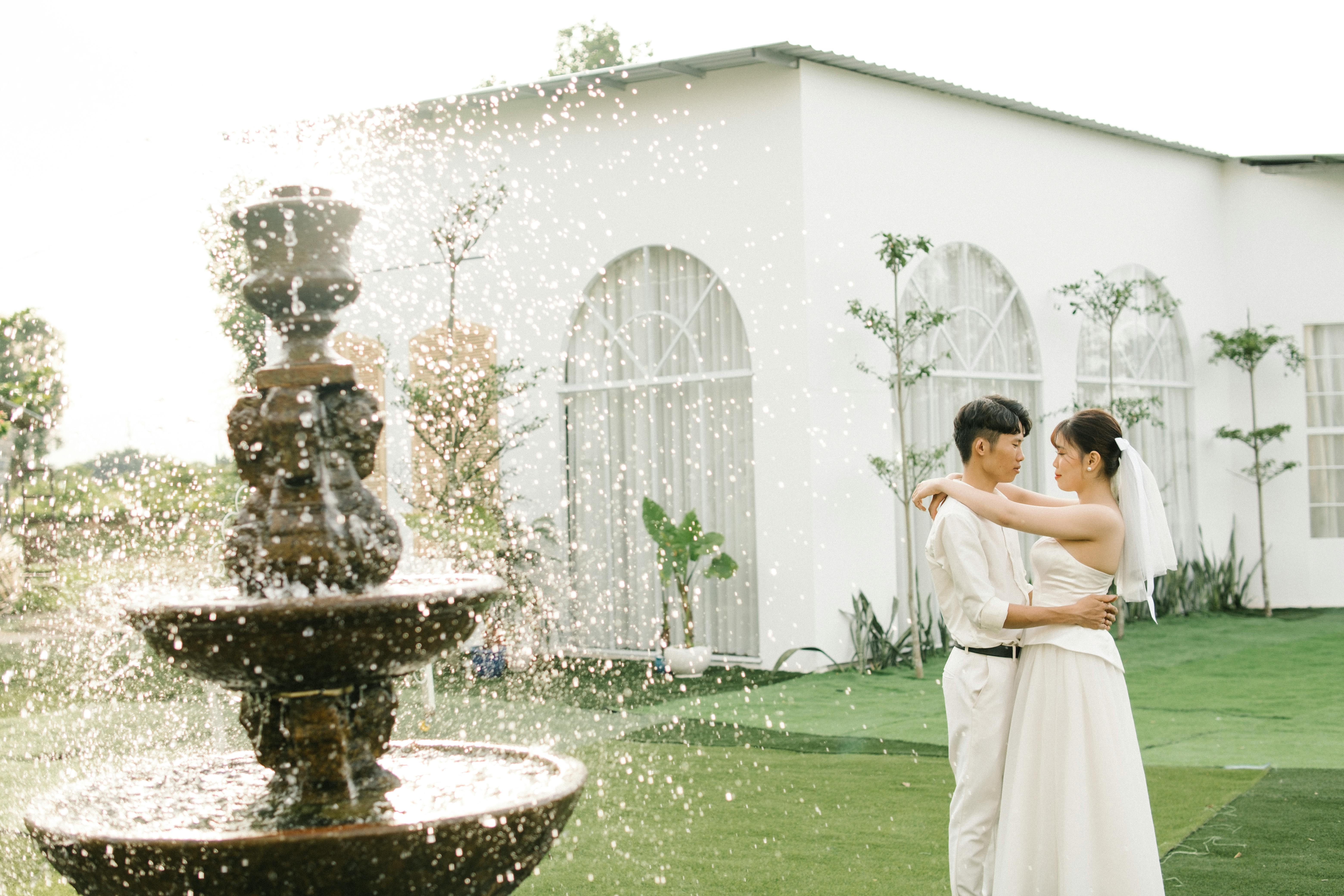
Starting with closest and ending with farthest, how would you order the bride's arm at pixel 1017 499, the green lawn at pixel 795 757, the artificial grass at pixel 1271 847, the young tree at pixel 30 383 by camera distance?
the bride's arm at pixel 1017 499
the artificial grass at pixel 1271 847
the green lawn at pixel 795 757
the young tree at pixel 30 383

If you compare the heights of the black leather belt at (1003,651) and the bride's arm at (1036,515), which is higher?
the bride's arm at (1036,515)

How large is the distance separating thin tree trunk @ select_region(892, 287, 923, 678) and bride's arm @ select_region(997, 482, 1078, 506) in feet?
17.1

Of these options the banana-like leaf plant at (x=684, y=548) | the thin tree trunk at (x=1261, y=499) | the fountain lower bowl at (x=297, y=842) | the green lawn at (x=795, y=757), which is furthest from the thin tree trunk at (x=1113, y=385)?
the fountain lower bowl at (x=297, y=842)

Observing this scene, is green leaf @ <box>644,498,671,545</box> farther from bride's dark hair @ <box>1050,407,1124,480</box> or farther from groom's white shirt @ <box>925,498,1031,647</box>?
bride's dark hair @ <box>1050,407,1124,480</box>

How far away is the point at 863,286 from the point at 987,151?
2.68 meters

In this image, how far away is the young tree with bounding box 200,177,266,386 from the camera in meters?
15.0

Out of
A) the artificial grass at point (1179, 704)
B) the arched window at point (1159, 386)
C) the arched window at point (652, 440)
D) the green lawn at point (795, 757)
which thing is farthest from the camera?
the arched window at point (1159, 386)

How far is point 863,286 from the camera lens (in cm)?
1160

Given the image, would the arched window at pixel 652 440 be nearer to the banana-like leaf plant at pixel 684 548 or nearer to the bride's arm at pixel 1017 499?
the banana-like leaf plant at pixel 684 548

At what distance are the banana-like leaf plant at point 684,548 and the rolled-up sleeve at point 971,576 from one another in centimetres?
648

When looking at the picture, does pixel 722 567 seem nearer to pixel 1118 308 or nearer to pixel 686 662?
pixel 686 662

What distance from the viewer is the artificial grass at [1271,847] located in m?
5.18

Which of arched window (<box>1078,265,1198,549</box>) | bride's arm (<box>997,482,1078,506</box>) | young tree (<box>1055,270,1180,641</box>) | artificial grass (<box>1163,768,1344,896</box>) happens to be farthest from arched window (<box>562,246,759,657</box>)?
bride's arm (<box>997,482,1078,506</box>)

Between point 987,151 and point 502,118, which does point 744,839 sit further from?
point 987,151
